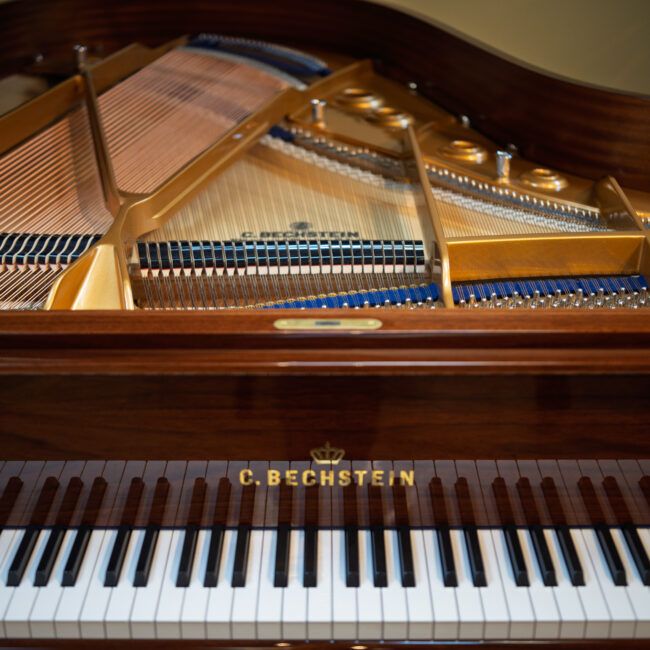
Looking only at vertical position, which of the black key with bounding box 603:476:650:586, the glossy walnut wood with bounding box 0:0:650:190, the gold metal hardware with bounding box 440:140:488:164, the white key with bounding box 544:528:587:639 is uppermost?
the glossy walnut wood with bounding box 0:0:650:190

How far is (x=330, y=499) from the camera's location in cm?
170

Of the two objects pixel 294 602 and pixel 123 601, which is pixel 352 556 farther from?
pixel 123 601

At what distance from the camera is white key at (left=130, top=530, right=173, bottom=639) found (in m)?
1.61

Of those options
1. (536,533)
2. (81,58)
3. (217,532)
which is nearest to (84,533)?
(217,532)

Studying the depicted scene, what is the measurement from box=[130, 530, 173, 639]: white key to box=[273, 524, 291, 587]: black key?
0.75 feet

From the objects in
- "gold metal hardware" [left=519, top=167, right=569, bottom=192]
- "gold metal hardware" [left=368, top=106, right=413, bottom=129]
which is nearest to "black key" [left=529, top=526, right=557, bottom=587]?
"gold metal hardware" [left=519, top=167, right=569, bottom=192]

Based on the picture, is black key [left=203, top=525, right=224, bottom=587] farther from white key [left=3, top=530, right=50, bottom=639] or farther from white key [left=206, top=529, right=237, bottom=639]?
white key [left=3, top=530, right=50, bottom=639]

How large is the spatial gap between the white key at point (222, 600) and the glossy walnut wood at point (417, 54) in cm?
167

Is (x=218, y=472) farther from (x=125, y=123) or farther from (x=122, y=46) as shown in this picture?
(x=122, y=46)

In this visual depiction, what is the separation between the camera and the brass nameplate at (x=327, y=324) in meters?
1.58

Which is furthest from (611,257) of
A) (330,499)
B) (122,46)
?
(122,46)

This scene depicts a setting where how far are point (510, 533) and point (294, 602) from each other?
47cm

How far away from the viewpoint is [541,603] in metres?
1.64

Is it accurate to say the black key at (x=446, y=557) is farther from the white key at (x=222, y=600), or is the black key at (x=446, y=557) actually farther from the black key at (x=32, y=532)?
the black key at (x=32, y=532)
